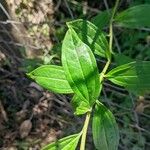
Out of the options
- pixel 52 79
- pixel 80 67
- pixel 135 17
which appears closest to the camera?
pixel 80 67

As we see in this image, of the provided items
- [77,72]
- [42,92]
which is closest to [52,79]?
[77,72]

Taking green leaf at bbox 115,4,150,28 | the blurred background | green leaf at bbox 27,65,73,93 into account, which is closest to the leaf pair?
green leaf at bbox 27,65,73,93

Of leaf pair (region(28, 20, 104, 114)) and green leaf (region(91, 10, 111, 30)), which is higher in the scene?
leaf pair (region(28, 20, 104, 114))

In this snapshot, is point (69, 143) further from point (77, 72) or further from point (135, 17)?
point (135, 17)

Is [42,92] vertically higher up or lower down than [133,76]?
lower down

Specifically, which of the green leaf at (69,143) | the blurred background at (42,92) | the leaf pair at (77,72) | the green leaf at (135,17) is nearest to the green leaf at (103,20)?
the green leaf at (135,17)

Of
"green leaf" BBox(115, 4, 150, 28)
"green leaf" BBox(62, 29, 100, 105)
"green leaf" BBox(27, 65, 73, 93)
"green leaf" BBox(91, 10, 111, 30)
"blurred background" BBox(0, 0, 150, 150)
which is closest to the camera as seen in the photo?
"green leaf" BBox(62, 29, 100, 105)

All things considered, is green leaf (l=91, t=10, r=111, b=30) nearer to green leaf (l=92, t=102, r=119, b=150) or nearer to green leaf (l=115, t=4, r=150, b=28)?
green leaf (l=115, t=4, r=150, b=28)

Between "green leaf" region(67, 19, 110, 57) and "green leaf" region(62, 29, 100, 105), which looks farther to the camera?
"green leaf" region(67, 19, 110, 57)
